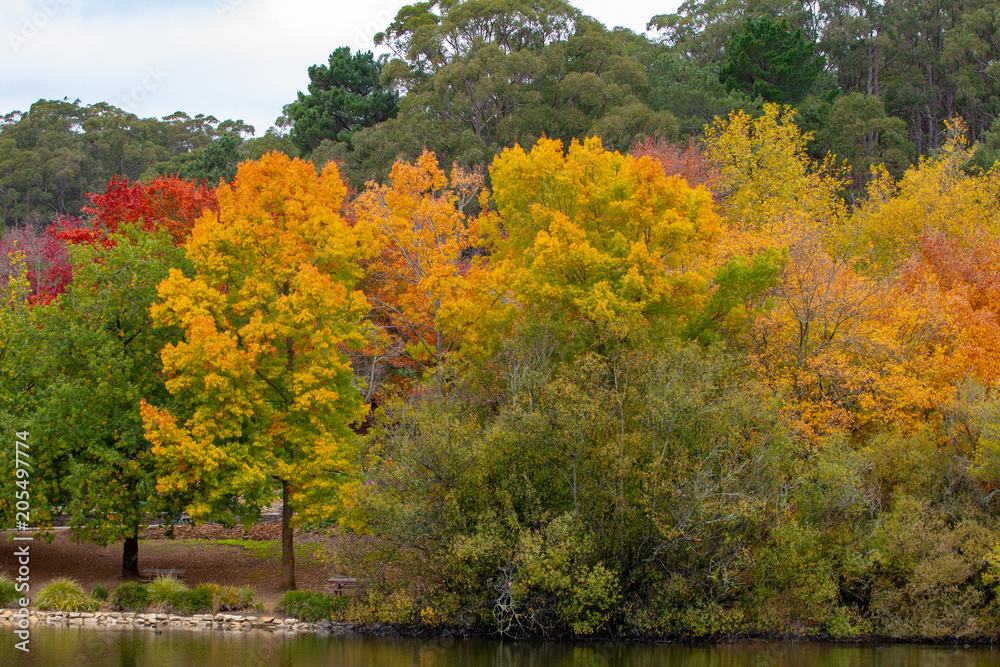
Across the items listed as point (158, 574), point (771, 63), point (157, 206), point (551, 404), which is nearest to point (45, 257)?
point (157, 206)

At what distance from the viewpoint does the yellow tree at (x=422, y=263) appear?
1227 inches

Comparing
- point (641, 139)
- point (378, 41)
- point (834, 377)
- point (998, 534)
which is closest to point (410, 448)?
point (834, 377)

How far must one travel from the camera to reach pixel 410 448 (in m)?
24.6

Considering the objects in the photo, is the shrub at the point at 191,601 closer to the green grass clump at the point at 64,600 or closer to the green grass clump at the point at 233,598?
the green grass clump at the point at 233,598

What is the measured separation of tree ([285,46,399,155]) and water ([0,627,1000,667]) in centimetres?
4373

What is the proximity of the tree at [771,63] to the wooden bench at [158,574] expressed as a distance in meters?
45.6

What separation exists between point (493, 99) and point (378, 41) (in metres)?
17.8

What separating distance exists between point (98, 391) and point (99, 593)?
5.70 meters

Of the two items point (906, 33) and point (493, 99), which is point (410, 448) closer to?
point (493, 99)

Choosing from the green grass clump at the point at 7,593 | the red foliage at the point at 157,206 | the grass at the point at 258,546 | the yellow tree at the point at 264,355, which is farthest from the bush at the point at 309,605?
the red foliage at the point at 157,206

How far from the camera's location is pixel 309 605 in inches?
1001

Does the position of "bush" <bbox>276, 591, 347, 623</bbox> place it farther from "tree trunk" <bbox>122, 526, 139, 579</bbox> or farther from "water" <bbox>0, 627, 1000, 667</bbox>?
"tree trunk" <bbox>122, 526, 139, 579</bbox>

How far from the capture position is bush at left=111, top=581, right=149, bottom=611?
84.0 ft

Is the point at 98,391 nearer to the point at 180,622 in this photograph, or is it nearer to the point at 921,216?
the point at 180,622
